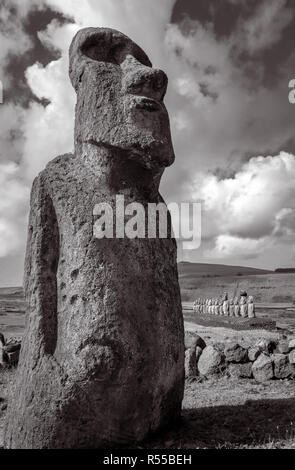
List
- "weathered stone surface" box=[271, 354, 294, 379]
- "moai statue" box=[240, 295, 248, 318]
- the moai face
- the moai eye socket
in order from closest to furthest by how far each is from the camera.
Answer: the moai face, the moai eye socket, "weathered stone surface" box=[271, 354, 294, 379], "moai statue" box=[240, 295, 248, 318]

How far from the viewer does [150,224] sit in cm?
463

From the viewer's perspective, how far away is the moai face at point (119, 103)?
445 cm

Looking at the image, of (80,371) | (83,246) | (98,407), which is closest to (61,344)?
(80,371)

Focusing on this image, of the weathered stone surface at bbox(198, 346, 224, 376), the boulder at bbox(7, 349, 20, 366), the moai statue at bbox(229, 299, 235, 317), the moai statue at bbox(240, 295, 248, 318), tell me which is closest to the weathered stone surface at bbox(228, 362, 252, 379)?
the weathered stone surface at bbox(198, 346, 224, 376)

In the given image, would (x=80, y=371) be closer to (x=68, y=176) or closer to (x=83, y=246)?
(x=83, y=246)

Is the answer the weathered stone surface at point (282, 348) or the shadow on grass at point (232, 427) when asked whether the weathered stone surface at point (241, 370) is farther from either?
the shadow on grass at point (232, 427)

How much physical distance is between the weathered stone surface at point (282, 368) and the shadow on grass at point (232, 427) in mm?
2041

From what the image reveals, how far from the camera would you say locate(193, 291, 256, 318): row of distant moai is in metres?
24.4

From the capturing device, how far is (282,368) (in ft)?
25.3

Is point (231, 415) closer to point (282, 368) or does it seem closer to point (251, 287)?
point (282, 368)

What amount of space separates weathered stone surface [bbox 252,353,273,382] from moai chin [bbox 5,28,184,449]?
12.2ft

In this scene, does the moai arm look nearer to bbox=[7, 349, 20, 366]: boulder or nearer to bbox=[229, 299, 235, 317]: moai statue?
bbox=[7, 349, 20, 366]: boulder
